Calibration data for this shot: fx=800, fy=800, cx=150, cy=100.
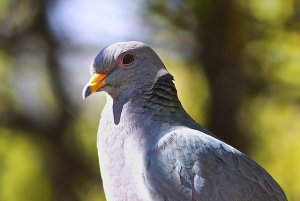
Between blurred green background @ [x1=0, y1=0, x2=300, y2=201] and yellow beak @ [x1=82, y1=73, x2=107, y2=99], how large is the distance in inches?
115

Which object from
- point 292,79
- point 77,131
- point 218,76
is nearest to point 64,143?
point 77,131

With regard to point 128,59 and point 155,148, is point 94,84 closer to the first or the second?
point 128,59

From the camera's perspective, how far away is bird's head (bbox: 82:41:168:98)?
12.8ft

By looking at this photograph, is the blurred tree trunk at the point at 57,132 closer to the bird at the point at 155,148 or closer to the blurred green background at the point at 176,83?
the blurred green background at the point at 176,83

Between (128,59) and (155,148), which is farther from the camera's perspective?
(128,59)

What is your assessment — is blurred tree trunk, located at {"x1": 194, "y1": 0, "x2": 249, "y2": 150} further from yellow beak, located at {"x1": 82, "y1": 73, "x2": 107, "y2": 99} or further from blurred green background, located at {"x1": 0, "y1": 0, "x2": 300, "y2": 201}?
yellow beak, located at {"x1": 82, "y1": 73, "x2": 107, "y2": 99}

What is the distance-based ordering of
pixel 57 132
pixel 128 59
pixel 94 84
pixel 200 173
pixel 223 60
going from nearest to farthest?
pixel 200 173 → pixel 94 84 → pixel 128 59 → pixel 223 60 → pixel 57 132

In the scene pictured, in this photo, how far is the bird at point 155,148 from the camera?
364cm

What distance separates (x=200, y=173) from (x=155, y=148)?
24 centimetres

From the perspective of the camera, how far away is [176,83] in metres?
7.06

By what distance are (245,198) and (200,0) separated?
129 inches

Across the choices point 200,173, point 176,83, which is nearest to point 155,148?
A: point 200,173

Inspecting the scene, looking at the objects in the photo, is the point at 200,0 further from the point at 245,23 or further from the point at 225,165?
the point at 225,165

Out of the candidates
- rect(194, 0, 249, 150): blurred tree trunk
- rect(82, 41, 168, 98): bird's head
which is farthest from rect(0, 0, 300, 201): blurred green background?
rect(82, 41, 168, 98): bird's head
